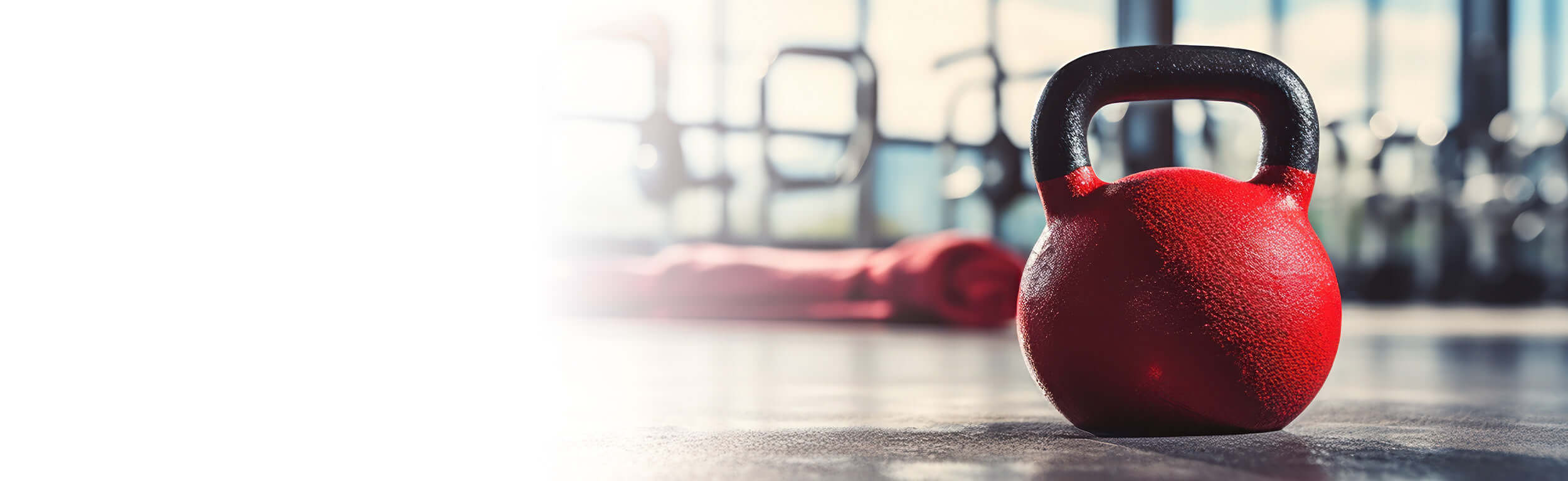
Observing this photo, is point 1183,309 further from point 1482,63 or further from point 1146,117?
point 1482,63

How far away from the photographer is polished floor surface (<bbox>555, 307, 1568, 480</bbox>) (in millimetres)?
858

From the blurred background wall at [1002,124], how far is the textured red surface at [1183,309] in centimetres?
499

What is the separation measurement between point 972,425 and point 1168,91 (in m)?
0.38

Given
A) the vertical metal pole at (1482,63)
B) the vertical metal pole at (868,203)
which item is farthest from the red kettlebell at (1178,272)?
the vertical metal pole at (1482,63)

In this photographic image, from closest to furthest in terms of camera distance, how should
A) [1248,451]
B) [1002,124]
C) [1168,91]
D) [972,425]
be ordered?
[1248,451], [1168,91], [972,425], [1002,124]

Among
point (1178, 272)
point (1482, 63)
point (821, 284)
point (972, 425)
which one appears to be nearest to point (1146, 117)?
point (1482, 63)

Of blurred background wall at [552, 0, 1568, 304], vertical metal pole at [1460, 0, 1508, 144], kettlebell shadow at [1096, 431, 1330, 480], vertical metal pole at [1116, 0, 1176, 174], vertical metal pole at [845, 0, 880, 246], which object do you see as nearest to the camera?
kettlebell shadow at [1096, 431, 1330, 480]

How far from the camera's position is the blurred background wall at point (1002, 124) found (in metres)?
6.57

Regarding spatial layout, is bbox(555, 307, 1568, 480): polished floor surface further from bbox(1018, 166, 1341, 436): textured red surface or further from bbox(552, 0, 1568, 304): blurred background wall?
bbox(552, 0, 1568, 304): blurred background wall

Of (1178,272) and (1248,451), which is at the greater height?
(1178,272)

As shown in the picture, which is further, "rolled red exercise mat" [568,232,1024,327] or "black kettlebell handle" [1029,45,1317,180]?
"rolled red exercise mat" [568,232,1024,327]

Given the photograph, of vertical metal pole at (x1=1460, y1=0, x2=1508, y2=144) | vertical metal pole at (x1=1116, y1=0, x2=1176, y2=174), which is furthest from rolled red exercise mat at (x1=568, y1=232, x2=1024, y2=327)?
vertical metal pole at (x1=1460, y1=0, x2=1508, y2=144)

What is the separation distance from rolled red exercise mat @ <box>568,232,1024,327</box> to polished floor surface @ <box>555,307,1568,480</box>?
1333 millimetres

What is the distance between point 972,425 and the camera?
1168 mm
